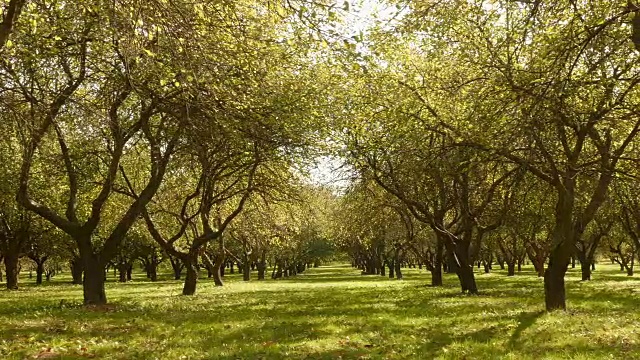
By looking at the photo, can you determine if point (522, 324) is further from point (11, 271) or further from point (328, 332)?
point (11, 271)

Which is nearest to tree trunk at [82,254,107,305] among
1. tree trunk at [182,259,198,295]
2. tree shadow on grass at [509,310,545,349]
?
tree trunk at [182,259,198,295]

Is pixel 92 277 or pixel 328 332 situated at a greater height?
pixel 92 277

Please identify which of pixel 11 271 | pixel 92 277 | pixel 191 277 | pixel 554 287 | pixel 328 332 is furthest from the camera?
pixel 11 271

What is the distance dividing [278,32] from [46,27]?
1048 cm

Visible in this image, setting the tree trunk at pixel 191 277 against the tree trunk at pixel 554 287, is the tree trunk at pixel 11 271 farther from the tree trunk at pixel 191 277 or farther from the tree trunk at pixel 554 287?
the tree trunk at pixel 554 287

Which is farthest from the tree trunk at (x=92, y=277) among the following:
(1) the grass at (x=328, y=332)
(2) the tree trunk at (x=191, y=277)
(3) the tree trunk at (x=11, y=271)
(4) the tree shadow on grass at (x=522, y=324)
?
(3) the tree trunk at (x=11, y=271)

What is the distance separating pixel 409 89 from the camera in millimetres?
23906

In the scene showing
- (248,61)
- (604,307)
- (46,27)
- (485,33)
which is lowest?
(604,307)

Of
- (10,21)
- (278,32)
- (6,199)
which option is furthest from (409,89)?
(6,199)

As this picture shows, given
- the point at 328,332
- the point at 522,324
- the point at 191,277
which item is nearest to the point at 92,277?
the point at 191,277

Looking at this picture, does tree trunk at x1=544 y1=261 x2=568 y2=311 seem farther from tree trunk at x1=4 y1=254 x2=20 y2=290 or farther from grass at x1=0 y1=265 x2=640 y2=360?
tree trunk at x1=4 y1=254 x2=20 y2=290

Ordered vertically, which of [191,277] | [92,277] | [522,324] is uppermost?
[92,277]

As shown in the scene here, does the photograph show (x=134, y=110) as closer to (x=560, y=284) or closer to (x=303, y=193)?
(x=303, y=193)

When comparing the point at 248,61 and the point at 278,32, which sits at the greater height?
the point at 278,32
